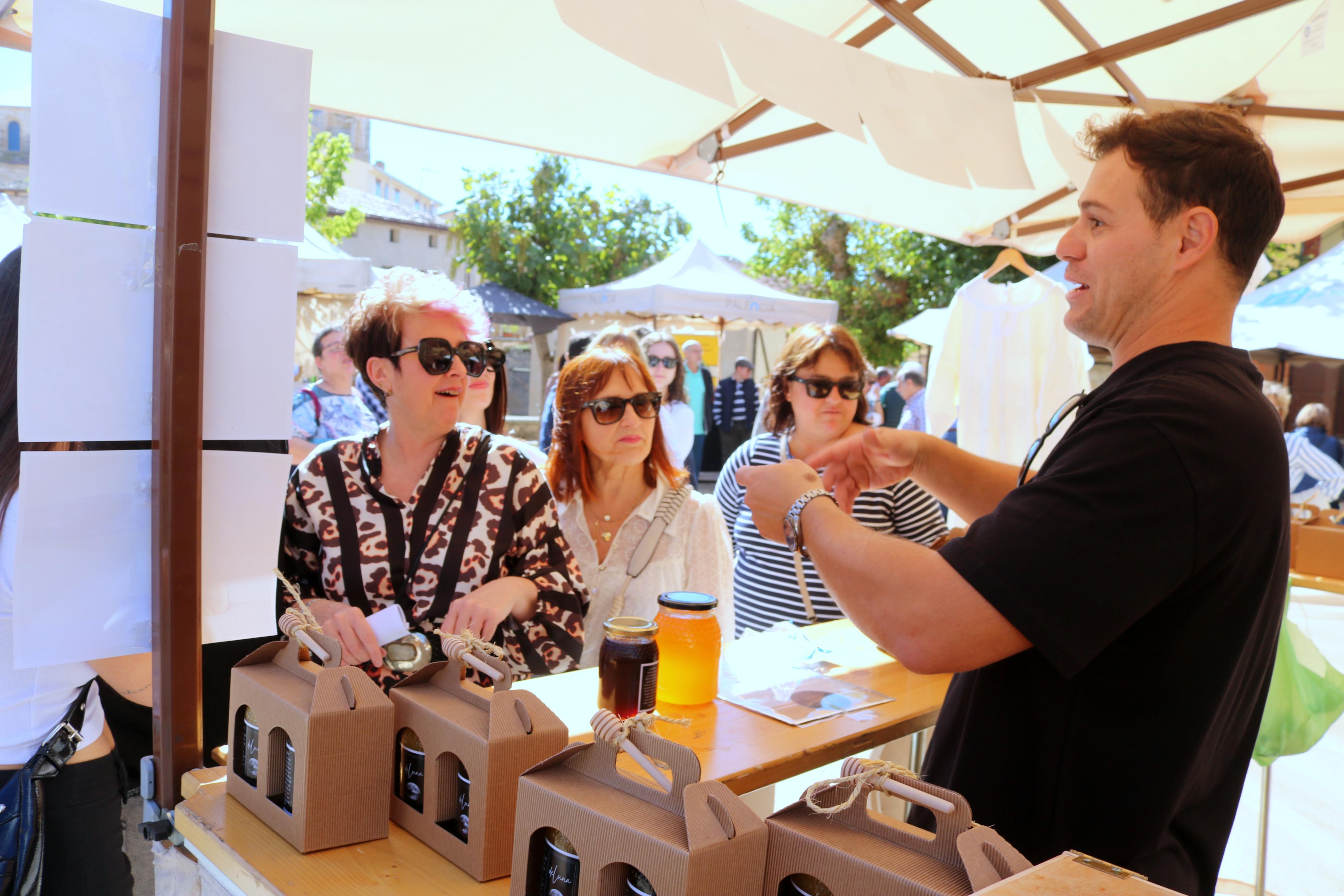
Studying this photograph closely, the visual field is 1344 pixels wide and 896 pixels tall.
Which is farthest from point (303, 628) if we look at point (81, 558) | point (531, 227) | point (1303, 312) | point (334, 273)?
point (531, 227)

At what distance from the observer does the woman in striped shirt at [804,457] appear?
3.09 m

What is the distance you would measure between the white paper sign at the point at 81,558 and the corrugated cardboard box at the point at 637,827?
2.73 ft

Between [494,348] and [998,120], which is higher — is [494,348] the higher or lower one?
the lower one

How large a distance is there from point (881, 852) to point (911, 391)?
34.5ft

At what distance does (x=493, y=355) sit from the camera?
2363 millimetres

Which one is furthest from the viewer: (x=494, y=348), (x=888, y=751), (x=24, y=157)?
(x=888, y=751)

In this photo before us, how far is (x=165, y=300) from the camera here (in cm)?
138

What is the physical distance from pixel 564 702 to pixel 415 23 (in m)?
2.03

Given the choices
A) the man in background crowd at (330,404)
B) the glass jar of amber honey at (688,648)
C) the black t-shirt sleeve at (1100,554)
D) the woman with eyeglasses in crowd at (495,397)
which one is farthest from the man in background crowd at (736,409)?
the black t-shirt sleeve at (1100,554)

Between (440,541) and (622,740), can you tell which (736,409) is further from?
(622,740)

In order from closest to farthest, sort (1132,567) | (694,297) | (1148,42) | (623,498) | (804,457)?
1. (1132,567)
2. (623,498)
3. (1148,42)
4. (804,457)
5. (694,297)

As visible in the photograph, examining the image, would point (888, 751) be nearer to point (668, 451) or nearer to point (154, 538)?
point (668, 451)

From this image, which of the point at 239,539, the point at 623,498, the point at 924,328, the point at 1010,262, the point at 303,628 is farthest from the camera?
the point at 924,328

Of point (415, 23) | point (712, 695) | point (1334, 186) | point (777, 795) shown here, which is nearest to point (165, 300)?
point (712, 695)
